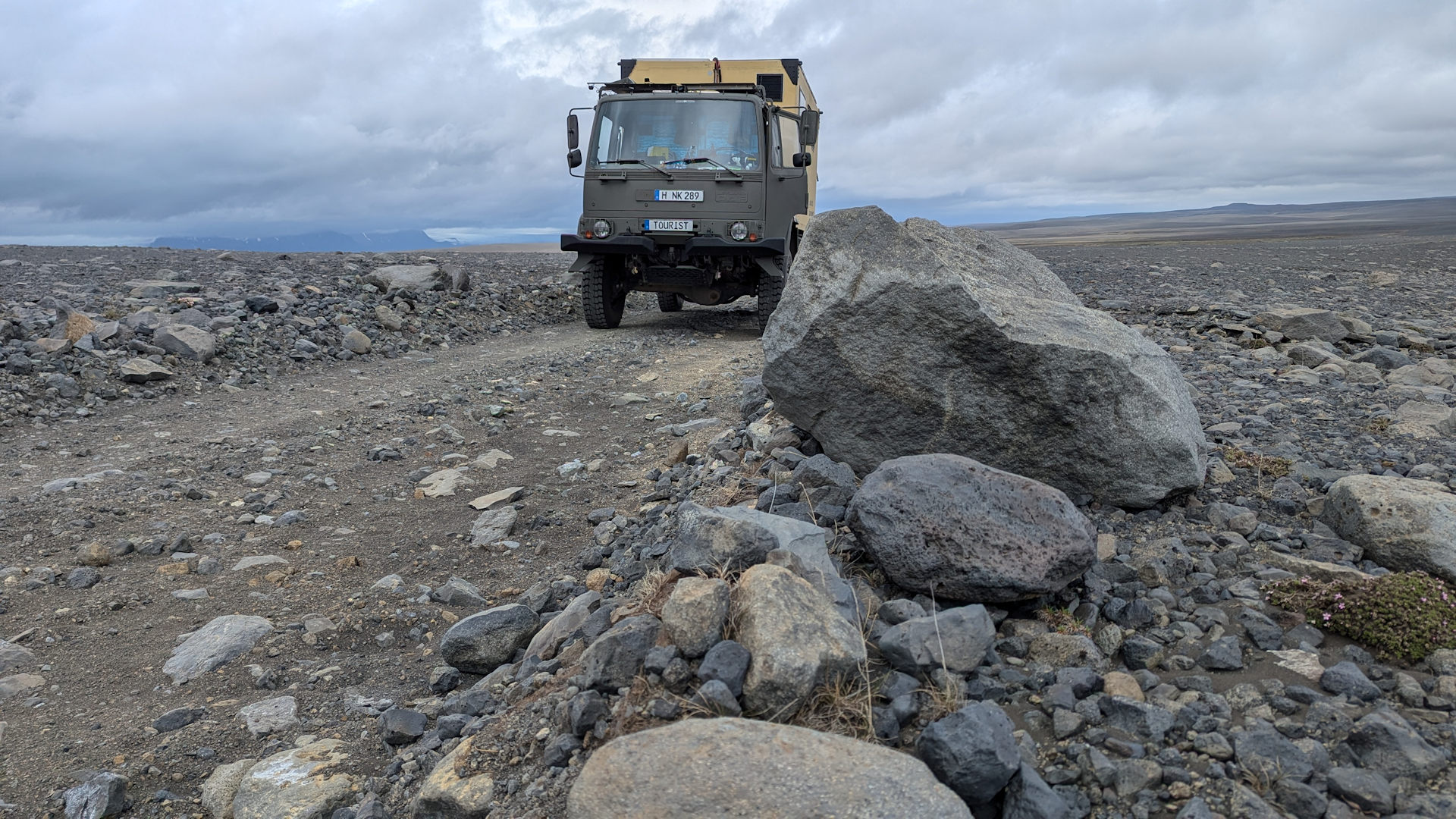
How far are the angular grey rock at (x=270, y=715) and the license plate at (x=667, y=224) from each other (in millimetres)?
8001

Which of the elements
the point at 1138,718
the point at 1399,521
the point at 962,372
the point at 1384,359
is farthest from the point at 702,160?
the point at 1138,718

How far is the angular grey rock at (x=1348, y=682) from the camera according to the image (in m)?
2.41

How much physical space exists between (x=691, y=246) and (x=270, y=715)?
314 inches

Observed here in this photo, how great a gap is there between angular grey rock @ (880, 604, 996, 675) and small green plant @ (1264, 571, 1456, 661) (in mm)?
1083

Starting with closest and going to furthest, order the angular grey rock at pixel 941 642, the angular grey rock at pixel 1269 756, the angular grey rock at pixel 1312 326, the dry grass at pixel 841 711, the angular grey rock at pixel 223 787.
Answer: the angular grey rock at pixel 1269 756, the dry grass at pixel 841 711, the angular grey rock at pixel 941 642, the angular grey rock at pixel 223 787, the angular grey rock at pixel 1312 326

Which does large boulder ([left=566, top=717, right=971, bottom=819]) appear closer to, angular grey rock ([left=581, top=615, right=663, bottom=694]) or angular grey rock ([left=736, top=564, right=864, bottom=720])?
angular grey rock ([left=736, top=564, right=864, bottom=720])

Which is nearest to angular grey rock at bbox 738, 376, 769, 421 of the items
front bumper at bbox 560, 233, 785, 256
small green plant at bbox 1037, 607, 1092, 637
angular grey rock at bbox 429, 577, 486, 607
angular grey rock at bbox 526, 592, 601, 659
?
angular grey rock at bbox 429, 577, 486, 607

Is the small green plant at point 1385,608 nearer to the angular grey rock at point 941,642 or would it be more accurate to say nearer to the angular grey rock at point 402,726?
the angular grey rock at point 941,642

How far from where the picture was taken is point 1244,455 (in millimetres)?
4352

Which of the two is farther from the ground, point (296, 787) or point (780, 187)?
point (780, 187)

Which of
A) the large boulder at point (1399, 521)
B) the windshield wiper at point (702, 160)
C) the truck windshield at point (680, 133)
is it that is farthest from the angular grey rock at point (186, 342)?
the large boulder at point (1399, 521)

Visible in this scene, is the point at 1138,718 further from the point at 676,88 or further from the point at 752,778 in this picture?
the point at 676,88

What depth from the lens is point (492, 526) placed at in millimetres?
5000

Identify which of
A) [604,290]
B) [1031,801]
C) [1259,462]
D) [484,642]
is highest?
[604,290]
